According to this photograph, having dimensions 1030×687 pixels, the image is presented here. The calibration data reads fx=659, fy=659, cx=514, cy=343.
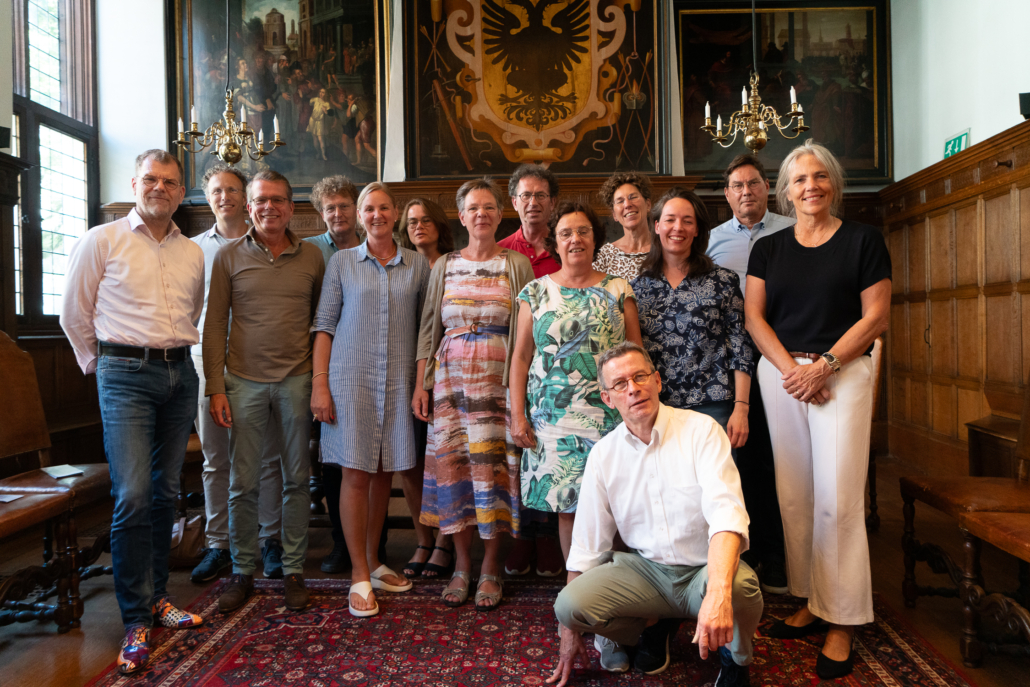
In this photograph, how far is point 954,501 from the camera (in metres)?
2.46

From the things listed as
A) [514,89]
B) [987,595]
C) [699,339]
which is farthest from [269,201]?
[514,89]

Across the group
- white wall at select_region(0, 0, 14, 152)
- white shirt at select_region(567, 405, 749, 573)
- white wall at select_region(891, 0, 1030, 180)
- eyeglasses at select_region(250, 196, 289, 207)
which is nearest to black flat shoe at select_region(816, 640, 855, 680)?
white shirt at select_region(567, 405, 749, 573)

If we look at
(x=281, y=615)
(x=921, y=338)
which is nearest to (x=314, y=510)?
(x=281, y=615)

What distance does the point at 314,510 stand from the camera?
4.52 metres

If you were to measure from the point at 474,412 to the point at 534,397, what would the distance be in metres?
0.34

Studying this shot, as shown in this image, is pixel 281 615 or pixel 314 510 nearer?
pixel 281 615

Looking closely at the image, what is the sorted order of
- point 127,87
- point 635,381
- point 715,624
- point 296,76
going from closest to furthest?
point 715,624 → point 635,381 → point 127,87 → point 296,76

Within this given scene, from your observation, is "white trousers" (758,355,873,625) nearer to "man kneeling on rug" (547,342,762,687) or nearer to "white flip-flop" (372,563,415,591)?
"man kneeling on rug" (547,342,762,687)

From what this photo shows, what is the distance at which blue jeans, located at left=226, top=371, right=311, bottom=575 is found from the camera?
2838mm

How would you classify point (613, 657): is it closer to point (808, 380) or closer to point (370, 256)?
point (808, 380)

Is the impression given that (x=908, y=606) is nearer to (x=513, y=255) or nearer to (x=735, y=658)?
(x=735, y=658)

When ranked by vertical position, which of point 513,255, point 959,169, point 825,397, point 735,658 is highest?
point 959,169

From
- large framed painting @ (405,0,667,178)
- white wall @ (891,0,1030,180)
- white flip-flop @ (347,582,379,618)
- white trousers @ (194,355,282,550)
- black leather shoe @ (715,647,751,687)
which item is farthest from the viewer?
large framed painting @ (405,0,667,178)

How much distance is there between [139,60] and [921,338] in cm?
813
